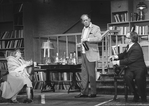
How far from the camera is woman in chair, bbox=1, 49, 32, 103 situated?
5.98m

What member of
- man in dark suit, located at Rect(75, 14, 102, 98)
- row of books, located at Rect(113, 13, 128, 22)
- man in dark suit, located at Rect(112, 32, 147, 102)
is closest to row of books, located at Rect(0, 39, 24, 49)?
row of books, located at Rect(113, 13, 128, 22)

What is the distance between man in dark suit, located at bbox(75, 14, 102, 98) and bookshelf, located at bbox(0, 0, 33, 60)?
3.73m

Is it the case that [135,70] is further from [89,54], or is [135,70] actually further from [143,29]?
[143,29]

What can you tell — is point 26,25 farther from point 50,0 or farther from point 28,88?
point 28,88

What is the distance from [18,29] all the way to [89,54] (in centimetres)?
431

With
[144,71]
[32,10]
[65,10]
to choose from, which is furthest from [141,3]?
[144,71]

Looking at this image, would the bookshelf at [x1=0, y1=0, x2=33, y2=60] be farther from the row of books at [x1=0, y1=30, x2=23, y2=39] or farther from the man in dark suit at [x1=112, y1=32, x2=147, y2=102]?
the man in dark suit at [x1=112, y1=32, x2=147, y2=102]

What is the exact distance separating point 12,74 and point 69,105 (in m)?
1.48

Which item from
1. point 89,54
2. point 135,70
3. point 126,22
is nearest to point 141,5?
point 126,22

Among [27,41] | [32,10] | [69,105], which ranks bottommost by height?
[69,105]

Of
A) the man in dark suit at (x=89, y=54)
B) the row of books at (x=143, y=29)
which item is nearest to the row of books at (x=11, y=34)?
the row of books at (x=143, y=29)

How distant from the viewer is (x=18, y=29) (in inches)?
400

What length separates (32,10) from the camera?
1028 cm

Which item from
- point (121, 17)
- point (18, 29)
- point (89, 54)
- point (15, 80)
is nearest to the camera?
point (15, 80)
